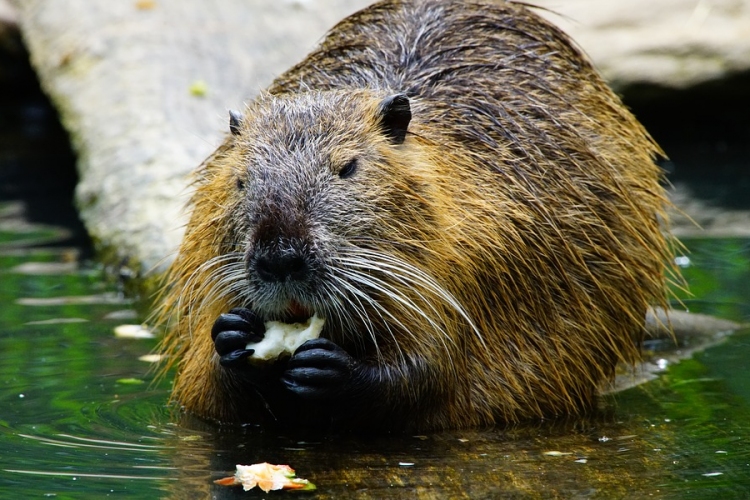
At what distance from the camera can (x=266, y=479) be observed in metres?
4.30

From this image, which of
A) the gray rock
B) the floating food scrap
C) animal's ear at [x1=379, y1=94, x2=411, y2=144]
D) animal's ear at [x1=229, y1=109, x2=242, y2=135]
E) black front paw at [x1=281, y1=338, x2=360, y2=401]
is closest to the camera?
the floating food scrap

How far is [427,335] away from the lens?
191 inches

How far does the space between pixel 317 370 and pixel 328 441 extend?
1.56 feet

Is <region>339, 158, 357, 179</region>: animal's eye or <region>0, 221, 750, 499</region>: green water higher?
<region>339, 158, 357, 179</region>: animal's eye

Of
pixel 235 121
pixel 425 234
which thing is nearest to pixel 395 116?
pixel 425 234

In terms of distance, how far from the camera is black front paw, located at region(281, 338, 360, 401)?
15.1ft

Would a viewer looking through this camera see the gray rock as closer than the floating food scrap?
No

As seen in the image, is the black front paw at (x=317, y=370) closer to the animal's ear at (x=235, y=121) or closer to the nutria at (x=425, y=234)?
the nutria at (x=425, y=234)

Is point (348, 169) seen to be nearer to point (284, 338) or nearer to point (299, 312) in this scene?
point (299, 312)

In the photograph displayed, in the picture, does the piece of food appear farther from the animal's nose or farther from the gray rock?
the gray rock

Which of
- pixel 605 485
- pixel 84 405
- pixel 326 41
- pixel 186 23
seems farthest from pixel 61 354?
pixel 186 23

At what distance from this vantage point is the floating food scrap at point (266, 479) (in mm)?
4266

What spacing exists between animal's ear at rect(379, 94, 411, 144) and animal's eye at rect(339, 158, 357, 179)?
258mm

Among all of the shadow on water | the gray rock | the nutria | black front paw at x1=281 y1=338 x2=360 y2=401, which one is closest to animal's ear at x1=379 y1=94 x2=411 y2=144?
the nutria
